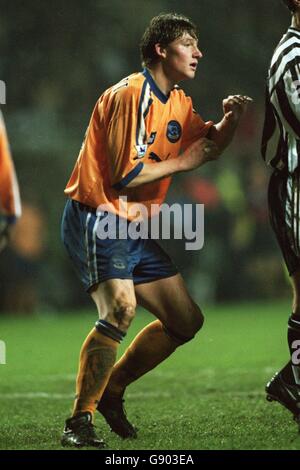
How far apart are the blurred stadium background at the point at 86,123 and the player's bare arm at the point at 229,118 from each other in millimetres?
8942

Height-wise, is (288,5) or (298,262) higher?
(288,5)

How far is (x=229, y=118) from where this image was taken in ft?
18.2

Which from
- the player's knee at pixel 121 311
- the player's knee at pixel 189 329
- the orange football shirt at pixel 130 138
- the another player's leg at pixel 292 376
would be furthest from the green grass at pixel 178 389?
the orange football shirt at pixel 130 138

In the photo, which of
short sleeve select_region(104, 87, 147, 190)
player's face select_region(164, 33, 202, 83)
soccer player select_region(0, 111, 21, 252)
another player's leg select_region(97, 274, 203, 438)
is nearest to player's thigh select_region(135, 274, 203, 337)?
another player's leg select_region(97, 274, 203, 438)

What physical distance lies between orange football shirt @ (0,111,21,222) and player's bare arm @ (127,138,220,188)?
139 centimetres

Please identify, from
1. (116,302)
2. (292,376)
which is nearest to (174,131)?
(116,302)

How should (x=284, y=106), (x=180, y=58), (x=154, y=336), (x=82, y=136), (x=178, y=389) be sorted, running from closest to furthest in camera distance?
(x=284, y=106) → (x=180, y=58) → (x=154, y=336) → (x=178, y=389) → (x=82, y=136)

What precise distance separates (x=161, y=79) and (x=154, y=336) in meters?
1.31

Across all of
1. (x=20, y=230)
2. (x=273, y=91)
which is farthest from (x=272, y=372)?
(x=20, y=230)

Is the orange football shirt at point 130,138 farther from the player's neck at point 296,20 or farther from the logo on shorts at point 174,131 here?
the player's neck at point 296,20

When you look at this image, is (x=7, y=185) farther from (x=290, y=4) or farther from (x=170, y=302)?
(x=290, y=4)

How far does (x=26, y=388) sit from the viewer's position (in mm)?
7875

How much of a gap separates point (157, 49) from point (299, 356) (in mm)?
1698

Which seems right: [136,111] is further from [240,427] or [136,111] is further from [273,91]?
[240,427]
